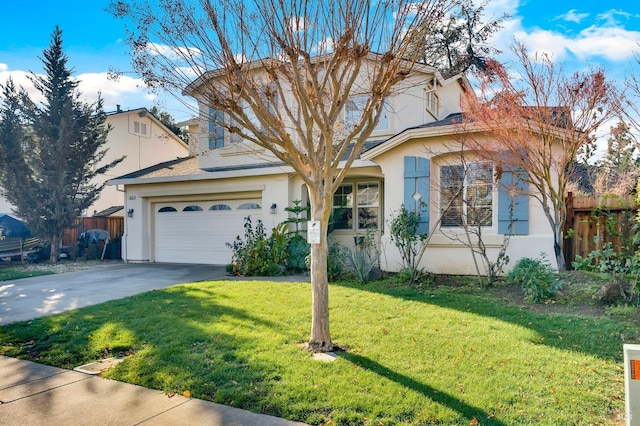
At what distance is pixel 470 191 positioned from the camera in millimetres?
10016

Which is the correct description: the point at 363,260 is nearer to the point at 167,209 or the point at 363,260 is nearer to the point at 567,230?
the point at 567,230

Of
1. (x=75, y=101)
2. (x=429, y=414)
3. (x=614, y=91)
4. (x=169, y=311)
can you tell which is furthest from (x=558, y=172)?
(x=75, y=101)

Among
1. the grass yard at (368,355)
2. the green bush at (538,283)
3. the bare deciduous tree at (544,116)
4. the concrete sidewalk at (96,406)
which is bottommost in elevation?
the concrete sidewalk at (96,406)

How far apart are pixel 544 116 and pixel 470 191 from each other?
90.0 inches

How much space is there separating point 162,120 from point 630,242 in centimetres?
2538

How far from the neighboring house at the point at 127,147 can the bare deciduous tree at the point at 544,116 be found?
16.7 m

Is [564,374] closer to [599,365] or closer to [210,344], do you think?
[599,365]

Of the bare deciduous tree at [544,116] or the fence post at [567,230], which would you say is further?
the fence post at [567,230]

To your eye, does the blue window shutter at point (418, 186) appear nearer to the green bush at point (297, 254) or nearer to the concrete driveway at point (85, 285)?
the green bush at point (297, 254)

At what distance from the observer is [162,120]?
26953 mm

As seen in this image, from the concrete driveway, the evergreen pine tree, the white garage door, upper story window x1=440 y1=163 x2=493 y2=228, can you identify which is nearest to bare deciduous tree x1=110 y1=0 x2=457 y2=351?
upper story window x1=440 y1=163 x2=493 y2=228

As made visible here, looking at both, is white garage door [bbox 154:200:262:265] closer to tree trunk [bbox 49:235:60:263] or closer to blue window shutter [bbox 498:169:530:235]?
tree trunk [bbox 49:235:60:263]

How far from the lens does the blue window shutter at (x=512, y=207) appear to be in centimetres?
942

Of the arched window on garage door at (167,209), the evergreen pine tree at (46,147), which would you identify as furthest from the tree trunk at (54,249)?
the arched window on garage door at (167,209)
